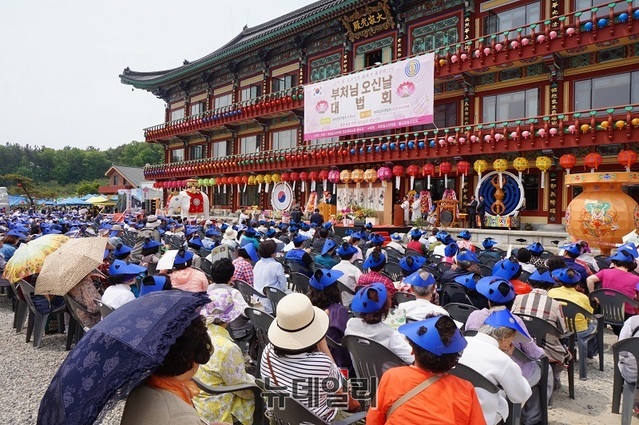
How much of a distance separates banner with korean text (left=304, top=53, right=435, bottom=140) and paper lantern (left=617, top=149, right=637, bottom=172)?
272 inches

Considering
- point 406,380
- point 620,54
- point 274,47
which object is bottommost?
point 406,380

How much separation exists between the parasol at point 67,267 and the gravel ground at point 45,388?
1.02 meters

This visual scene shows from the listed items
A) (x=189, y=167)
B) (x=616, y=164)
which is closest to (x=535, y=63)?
(x=616, y=164)

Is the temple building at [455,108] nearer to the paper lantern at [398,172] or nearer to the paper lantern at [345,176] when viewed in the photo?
the paper lantern at [398,172]

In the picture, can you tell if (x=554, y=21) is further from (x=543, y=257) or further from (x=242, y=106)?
(x=242, y=106)

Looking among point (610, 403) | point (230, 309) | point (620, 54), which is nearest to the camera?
point (230, 309)

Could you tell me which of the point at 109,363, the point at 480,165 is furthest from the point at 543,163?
the point at 109,363

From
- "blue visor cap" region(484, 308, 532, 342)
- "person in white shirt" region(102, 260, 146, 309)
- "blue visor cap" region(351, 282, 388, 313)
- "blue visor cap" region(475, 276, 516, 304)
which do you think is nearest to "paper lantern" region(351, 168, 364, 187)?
"person in white shirt" region(102, 260, 146, 309)

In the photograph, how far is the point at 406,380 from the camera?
2385mm

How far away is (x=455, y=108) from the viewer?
2114 cm

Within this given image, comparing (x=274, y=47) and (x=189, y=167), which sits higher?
(x=274, y=47)

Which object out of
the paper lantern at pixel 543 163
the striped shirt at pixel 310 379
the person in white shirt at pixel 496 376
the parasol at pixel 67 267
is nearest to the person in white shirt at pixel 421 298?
the person in white shirt at pixel 496 376

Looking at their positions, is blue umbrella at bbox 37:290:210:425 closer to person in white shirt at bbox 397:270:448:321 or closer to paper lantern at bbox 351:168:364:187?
person in white shirt at bbox 397:270:448:321

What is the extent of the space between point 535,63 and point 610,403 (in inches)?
661
